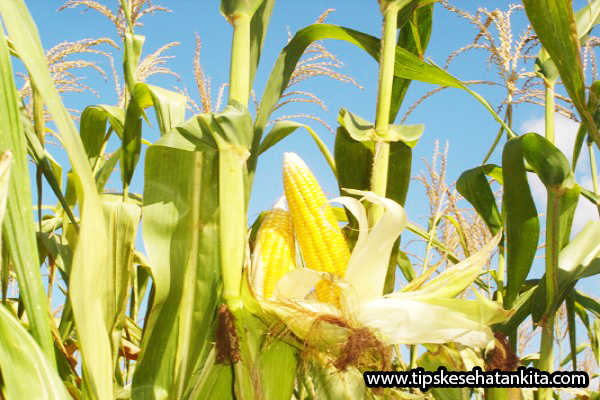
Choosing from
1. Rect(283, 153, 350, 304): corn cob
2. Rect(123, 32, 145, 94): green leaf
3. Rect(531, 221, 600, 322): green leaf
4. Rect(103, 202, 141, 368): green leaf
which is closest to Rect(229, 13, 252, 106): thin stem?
Rect(283, 153, 350, 304): corn cob

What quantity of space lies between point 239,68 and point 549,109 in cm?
155

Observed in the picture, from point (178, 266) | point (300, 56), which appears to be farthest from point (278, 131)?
point (178, 266)

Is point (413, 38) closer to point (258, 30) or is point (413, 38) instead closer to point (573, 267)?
point (258, 30)

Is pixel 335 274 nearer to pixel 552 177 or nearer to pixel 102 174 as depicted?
pixel 552 177

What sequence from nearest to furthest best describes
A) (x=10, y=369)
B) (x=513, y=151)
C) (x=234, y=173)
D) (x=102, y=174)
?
(x=10, y=369) < (x=234, y=173) < (x=513, y=151) < (x=102, y=174)

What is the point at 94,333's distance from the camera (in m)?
1.28

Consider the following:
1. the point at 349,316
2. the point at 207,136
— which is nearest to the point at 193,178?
the point at 207,136

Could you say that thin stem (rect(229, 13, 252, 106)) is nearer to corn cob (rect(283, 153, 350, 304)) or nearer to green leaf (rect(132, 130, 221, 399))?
green leaf (rect(132, 130, 221, 399))

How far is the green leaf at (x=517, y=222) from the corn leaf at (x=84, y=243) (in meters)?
1.44

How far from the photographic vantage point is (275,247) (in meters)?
1.69

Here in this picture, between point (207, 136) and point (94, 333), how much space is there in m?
0.53

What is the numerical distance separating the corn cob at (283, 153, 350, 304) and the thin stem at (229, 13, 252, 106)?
0.35 meters

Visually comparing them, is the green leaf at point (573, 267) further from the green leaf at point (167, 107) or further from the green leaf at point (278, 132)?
the green leaf at point (167, 107)

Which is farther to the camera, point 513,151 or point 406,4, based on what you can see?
point 513,151
